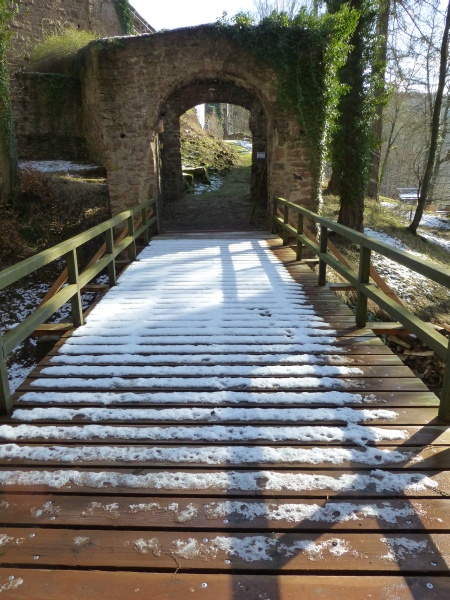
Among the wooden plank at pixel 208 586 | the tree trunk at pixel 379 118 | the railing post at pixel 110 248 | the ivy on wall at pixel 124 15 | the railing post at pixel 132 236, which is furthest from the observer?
the ivy on wall at pixel 124 15

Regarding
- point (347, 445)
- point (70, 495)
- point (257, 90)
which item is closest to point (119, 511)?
point (70, 495)

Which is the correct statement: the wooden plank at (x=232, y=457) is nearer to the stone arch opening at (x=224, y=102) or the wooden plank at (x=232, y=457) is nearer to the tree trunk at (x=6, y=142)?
the tree trunk at (x=6, y=142)

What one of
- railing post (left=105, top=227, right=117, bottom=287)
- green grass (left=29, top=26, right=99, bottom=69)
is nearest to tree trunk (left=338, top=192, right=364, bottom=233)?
railing post (left=105, top=227, right=117, bottom=287)

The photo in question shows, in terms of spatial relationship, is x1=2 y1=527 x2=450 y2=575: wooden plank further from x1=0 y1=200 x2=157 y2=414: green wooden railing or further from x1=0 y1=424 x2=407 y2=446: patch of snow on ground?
x1=0 y1=200 x2=157 y2=414: green wooden railing

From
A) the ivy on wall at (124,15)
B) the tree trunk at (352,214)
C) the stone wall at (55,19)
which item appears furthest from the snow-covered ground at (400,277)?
the ivy on wall at (124,15)

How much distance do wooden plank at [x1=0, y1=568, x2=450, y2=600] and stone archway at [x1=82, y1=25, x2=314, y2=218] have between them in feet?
25.6

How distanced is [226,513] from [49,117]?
15474mm

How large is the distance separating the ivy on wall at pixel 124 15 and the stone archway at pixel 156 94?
1529 cm

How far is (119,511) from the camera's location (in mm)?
1979

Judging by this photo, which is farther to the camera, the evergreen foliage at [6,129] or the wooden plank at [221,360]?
the evergreen foliage at [6,129]

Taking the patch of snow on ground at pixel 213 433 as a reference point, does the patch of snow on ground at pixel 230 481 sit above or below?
below

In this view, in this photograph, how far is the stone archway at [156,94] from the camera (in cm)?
813

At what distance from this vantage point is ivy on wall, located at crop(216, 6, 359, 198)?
8094 mm

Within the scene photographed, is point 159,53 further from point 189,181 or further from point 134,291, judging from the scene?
point 189,181
